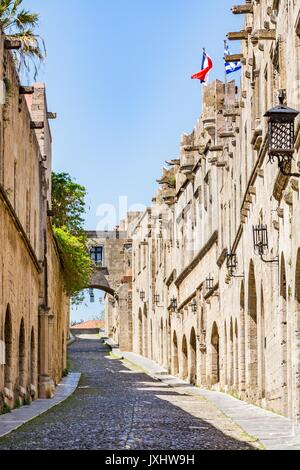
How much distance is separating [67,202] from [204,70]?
1159 cm

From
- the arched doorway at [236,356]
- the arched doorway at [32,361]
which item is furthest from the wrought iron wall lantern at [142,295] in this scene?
the arched doorway at [32,361]

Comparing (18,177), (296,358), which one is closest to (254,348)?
(18,177)

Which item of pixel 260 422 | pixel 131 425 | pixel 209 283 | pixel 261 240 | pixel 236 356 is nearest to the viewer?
pixel 260 422

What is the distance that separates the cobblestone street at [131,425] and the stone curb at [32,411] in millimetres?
214

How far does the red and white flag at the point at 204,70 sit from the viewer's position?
1521 inches

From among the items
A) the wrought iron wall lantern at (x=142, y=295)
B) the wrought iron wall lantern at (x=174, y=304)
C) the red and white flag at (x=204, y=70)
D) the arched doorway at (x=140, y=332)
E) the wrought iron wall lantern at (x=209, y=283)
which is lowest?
the arched doorway at (x=140, y=332)

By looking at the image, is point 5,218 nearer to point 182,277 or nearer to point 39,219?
point 39,219

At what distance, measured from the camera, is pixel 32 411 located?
71.2ft

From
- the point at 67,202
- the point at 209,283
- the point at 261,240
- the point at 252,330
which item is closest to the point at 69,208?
the point at 67,202

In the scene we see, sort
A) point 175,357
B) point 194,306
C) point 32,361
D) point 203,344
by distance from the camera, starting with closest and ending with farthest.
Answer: point 32,361 → point 203,344 → point 194,306 → point 175,357

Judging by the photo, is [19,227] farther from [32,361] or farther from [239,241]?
[239,241]

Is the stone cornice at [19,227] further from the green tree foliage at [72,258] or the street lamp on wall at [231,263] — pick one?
the green tree foliage at [72,258]

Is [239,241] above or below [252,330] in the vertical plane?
above
